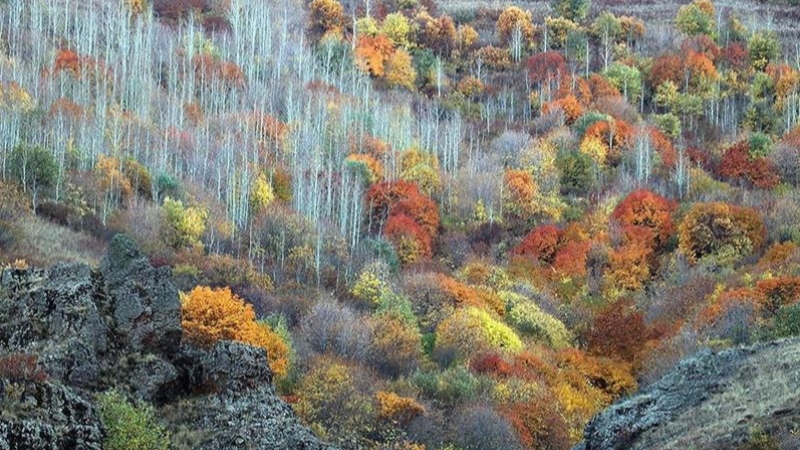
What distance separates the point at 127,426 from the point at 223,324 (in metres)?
16.2

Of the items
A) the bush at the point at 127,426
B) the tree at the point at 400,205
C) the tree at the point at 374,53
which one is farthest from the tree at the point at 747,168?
the bush at the point at 127,426

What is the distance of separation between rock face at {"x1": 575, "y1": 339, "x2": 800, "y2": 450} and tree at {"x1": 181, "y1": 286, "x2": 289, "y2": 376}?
1741 centimetres

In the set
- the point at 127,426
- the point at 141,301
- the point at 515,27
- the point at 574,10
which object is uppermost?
the point at 574,10

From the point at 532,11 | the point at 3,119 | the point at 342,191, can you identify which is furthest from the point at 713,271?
the point at 532,11

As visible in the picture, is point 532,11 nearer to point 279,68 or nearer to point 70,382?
point 279,68

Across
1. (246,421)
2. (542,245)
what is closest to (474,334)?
(542,245)

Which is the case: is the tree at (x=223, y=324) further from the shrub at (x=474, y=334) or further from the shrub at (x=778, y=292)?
the shrub at (x=778, y=292)

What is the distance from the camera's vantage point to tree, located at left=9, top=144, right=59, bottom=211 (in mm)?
67125

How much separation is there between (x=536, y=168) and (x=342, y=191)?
59.1ft

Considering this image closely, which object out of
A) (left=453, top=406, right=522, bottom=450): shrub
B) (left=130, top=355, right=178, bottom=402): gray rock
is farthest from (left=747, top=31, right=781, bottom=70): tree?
(left=130, top=355, right=178, bottom=402): gray rock

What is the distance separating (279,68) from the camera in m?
108

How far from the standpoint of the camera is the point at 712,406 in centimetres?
3319

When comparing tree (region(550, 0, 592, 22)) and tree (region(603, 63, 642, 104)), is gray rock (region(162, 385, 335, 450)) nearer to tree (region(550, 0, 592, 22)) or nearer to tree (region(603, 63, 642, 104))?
tree (region(603, 63, 642, 104))

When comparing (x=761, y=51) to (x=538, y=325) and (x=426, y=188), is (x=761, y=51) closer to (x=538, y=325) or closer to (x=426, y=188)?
(x=426, y=188)
